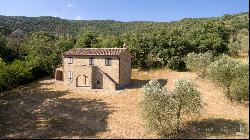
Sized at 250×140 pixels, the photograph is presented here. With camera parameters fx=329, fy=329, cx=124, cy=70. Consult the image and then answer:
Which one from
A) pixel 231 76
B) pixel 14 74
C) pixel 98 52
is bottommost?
pixel 14 74

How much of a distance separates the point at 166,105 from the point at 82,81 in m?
24.8

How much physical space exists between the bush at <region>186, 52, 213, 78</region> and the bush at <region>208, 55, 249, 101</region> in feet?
Answer: 41.6

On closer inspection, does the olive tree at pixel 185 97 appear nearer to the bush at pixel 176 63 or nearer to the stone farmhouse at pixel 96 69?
the stone farmhouse at pixel 96 69

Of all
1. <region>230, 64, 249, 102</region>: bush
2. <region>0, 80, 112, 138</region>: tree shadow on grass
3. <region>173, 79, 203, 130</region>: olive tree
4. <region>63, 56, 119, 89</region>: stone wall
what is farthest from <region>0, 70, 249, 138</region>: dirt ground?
<region>63, 56, 119, 89</region>: stone wall

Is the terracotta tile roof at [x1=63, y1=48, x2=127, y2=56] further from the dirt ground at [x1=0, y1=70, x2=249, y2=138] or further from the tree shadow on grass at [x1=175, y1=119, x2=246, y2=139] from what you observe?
the tree shadow on grass at [x1=175, y1=119, x2=246, y2=139]

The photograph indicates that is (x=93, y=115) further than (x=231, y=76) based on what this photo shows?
No

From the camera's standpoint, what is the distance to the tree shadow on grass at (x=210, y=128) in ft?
102

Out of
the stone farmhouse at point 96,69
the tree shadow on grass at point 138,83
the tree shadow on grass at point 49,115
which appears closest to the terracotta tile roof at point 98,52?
the stone farmhouse at point 96,69

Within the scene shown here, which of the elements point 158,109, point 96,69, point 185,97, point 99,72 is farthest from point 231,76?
point 96,69

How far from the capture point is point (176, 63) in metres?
65.2

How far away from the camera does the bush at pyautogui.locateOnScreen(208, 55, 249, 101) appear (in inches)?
1577

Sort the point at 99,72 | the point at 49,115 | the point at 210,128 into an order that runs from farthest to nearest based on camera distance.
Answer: the point at 99,72 → the point at 49,115 → the point at 210,128

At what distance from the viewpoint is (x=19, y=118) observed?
129 ft

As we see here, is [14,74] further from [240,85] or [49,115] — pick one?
[240,85]
